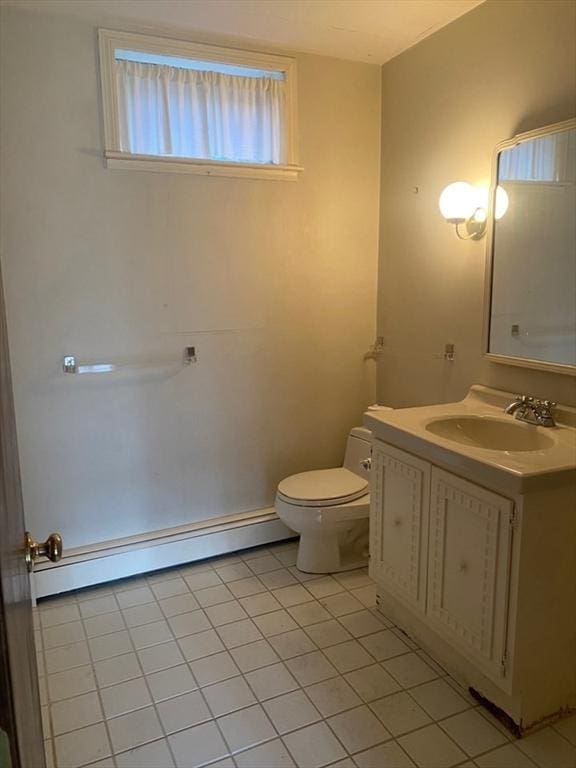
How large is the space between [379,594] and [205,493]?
97 cm

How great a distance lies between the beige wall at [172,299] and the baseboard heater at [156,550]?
6cm

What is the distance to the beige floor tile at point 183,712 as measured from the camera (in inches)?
73.2

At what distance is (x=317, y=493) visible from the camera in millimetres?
2693

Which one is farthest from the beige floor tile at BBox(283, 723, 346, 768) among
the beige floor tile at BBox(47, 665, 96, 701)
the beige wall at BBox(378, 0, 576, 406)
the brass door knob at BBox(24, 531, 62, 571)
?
the beige wall at BBox(378, 0, 576, 406)

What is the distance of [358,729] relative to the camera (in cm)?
182

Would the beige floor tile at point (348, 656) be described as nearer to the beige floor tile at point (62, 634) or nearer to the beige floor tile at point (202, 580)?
the beige floor tile at point (202, 580)

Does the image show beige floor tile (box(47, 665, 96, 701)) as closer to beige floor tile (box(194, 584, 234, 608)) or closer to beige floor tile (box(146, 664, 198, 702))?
beige floor tile (box(146, 664, 198, 702))

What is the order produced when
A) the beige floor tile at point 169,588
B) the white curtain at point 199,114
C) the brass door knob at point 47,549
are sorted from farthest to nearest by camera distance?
the beige floor tile at point 169,588 < the white curtain at point 199,114 < the brass door knob at point 47,549

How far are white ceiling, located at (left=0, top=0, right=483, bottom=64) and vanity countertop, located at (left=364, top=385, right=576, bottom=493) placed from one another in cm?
154

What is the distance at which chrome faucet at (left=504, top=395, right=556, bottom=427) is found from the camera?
2.05 metres

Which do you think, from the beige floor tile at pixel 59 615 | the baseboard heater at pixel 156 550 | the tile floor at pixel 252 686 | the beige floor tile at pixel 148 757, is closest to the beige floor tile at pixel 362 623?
the tile floor at pixel 252 686

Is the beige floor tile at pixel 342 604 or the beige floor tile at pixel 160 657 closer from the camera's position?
the beige floor tile at pixel 160 657

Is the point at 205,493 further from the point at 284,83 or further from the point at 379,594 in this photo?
the point at 284,83

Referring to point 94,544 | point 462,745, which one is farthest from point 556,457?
point 94,544
